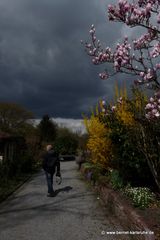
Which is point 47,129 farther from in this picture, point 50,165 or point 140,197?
point 140,197

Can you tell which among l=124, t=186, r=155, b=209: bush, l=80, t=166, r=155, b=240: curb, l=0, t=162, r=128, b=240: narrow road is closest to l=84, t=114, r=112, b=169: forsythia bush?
l=0, t=162, r=128, b=240: narrow road

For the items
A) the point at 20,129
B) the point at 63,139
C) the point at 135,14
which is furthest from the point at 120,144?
the point at 20,129

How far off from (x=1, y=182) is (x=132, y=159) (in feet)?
23.7

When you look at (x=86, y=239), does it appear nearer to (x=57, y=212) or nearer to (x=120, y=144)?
(x=57, y=212)

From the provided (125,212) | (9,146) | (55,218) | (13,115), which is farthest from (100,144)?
(13,115)

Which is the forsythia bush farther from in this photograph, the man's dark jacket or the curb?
the curb

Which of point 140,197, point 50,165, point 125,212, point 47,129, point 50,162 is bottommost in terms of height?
point 125,212

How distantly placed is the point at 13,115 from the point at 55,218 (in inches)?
2206

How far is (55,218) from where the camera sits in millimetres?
9875

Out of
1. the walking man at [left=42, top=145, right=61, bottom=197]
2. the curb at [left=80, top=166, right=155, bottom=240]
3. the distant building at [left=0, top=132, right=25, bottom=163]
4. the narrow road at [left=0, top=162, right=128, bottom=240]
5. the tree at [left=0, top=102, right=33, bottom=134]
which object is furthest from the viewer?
the tree at [left=0, top=102, right=33, bottom=134]

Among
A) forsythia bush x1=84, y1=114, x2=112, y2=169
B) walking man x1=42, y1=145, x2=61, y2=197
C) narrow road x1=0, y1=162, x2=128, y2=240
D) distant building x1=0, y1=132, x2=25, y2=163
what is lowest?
narrow road x1=0, y1=162, x2=128, y2=240

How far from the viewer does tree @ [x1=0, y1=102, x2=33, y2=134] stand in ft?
206

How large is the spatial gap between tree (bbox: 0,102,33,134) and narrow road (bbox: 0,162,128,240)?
49.1 meters

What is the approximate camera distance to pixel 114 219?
9539 millimetres
